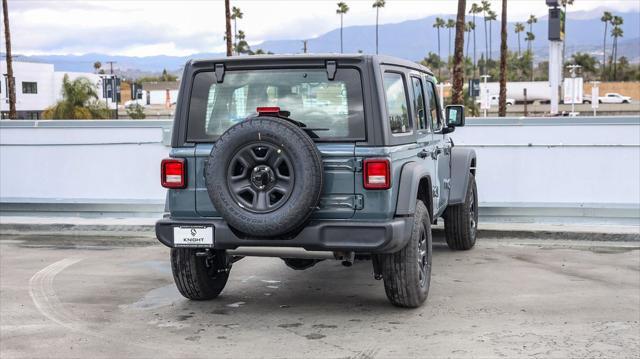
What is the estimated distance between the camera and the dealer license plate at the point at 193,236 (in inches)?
288

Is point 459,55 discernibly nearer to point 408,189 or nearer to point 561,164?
point 561,164

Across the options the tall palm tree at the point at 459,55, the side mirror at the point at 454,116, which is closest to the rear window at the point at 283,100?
the side mirror at the point at 454,116

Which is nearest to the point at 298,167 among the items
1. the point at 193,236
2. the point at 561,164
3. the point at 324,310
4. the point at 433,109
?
the point at 193,236

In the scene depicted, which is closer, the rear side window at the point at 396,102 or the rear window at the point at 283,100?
the rear window at the point at 283,100

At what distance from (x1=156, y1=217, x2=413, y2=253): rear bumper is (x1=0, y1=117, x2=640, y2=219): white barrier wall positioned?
6.34 meters

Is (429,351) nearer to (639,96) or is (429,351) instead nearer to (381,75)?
(381,75)

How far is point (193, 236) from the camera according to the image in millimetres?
7379

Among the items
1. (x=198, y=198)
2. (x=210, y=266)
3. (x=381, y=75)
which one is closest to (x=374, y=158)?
(x=381, y=75)

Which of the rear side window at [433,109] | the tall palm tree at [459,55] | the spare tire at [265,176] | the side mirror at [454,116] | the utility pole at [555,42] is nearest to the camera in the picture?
the spare tire at [265,176]

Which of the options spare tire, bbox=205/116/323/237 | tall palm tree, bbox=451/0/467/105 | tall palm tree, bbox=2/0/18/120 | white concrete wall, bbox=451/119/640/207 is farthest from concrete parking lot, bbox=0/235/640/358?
tall palm tree, bbox=2/0/18/120

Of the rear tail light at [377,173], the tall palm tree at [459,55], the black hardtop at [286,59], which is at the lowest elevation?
the rear tail light at [377,173]

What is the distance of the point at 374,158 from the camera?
705 centimetres

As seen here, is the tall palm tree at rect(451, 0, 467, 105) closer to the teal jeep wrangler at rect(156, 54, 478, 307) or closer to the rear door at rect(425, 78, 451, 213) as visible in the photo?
the rear door at rect(425, 78, 451, 213)

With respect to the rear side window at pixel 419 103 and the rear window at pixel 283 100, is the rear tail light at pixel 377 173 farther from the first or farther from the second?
the rear side window at pixel 419 103
